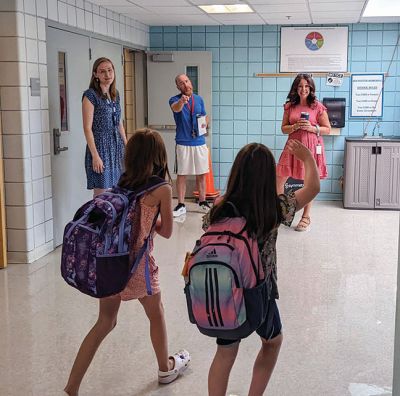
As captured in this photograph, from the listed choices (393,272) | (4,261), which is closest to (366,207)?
(393,272)

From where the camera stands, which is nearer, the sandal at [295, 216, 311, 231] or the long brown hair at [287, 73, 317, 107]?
the long brown hair at [287, 73, 317, 107]

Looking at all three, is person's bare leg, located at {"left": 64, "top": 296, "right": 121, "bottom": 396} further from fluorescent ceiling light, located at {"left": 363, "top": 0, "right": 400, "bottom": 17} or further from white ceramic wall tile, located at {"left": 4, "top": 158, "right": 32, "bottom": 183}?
fluorescent ceiling light, located at {"left": 363, "top": 0, "right": 400, "bottom": 17}

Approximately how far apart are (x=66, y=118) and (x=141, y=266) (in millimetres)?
3299

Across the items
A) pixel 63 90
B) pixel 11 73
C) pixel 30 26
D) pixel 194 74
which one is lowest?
pixel 63 90

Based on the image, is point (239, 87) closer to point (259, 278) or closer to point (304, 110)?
point (304, 110)

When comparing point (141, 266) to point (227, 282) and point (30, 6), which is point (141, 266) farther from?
point (30, 6)

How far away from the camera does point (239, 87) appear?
7977mm

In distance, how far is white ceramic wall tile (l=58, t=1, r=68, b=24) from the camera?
545 cm

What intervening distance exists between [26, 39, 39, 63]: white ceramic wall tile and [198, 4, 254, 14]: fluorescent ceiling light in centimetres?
206

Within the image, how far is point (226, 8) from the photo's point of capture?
6637 mm

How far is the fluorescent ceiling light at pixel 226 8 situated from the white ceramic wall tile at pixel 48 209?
2578mm

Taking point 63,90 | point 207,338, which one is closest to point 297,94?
point 63,90

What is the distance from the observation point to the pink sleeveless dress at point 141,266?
264 centimetres

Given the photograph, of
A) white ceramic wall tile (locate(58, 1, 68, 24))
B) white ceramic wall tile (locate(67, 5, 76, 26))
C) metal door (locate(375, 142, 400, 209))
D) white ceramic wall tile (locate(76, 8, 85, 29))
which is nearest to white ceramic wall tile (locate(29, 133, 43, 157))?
white ceramic wall tile (locate(58, 1, 68, 24))
